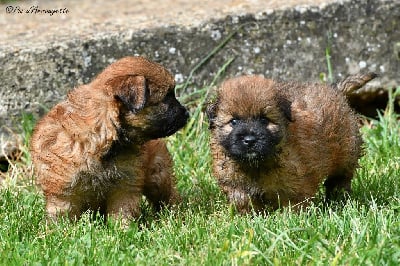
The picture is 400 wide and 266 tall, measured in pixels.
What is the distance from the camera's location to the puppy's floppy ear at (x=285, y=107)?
5.95 m

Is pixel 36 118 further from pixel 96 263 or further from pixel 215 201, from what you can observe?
pixel 96 263

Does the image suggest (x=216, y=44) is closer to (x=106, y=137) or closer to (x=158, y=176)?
(x=158, y=176)

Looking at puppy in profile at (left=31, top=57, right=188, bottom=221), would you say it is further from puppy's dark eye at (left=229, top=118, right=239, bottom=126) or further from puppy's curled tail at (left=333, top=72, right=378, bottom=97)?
puppy's curled tail at (left=333, top=72, right=378, bottom=97)

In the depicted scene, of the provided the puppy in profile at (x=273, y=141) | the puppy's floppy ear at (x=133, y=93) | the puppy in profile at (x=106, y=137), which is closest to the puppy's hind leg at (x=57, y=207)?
the puppy in profile at (x=106, y=137)

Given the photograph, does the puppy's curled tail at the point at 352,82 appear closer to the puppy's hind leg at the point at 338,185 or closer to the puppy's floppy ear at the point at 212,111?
the puppy's hind leg at the point at 338,185

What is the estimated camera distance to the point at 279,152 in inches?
235

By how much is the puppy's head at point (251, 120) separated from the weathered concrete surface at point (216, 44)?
2.23 metres

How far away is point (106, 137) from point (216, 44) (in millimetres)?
2586

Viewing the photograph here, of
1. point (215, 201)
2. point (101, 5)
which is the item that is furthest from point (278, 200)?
point (101, 5)

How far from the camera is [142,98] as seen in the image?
228 inches

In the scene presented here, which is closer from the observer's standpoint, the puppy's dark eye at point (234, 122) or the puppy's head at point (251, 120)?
the puppy's head at point (251, 120)

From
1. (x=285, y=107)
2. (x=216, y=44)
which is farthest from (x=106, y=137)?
(x=216, y=44)

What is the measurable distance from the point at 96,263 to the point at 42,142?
1309 mm

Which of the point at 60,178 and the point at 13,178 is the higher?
the point at 60,178
